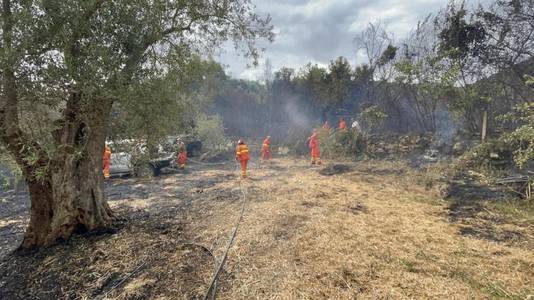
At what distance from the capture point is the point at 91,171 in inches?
187

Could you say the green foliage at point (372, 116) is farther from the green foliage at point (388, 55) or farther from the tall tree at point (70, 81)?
the tall tree at point (70, 81)

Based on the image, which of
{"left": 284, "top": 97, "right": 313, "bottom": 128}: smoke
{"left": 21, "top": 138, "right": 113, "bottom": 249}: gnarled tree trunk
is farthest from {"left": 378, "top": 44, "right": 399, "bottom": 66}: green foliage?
{"left": 21, "top": 138, "right": 113, "bottom": 249}: gnarled tree trunk

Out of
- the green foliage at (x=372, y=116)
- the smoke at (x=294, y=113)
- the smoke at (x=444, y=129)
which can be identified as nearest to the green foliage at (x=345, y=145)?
the green foliage at (x=372, y=116)

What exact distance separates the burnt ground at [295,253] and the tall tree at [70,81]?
72 centimetres

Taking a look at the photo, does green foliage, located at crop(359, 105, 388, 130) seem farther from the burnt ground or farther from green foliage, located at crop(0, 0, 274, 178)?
green foliage, located at crop(0, 0, 274, 178)

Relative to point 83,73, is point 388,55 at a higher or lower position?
higher

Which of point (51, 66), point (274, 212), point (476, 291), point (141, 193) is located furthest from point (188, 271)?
point (141, 193)

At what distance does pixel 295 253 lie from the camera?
3.94m

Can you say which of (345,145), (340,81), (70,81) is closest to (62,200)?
(70,81)

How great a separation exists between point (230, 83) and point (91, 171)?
1357 inches

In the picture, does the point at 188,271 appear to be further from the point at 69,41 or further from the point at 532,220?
the point at 532,220

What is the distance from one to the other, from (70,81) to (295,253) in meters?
3.68

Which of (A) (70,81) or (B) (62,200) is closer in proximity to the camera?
(A) (70,81)

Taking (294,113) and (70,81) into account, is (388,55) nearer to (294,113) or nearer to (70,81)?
(294,113)
